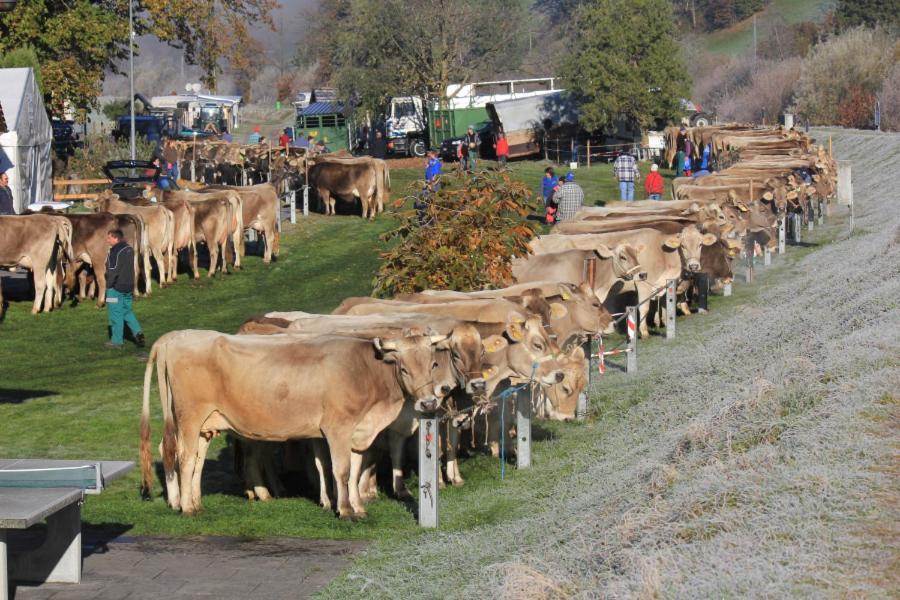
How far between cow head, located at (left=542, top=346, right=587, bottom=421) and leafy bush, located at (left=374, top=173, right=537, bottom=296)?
2434mm

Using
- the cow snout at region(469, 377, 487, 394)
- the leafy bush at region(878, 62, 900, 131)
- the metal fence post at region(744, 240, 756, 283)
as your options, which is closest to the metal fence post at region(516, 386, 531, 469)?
the cow snout at region(469, 377, 487, 394)

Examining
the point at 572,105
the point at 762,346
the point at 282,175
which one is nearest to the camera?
the point at 762,346

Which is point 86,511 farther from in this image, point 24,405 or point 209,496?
point 24,405

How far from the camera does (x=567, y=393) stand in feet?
49.3

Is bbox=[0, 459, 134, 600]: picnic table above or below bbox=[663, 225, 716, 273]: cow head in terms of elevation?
below

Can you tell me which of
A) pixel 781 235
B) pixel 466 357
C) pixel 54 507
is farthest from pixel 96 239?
pixel 54 507

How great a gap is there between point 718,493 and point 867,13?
305 feet

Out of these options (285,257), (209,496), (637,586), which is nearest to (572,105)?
(285,257)

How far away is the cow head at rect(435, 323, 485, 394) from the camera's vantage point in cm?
1220

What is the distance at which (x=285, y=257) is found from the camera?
99.9 ft

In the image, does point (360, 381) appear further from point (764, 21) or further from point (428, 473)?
point (764, 21)

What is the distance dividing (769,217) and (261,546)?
63.2 feet

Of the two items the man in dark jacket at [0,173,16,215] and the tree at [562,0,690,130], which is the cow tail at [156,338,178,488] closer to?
the man in dark jacket at [0,173,16,215]

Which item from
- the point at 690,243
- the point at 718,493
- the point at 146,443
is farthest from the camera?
the point at 690,243
